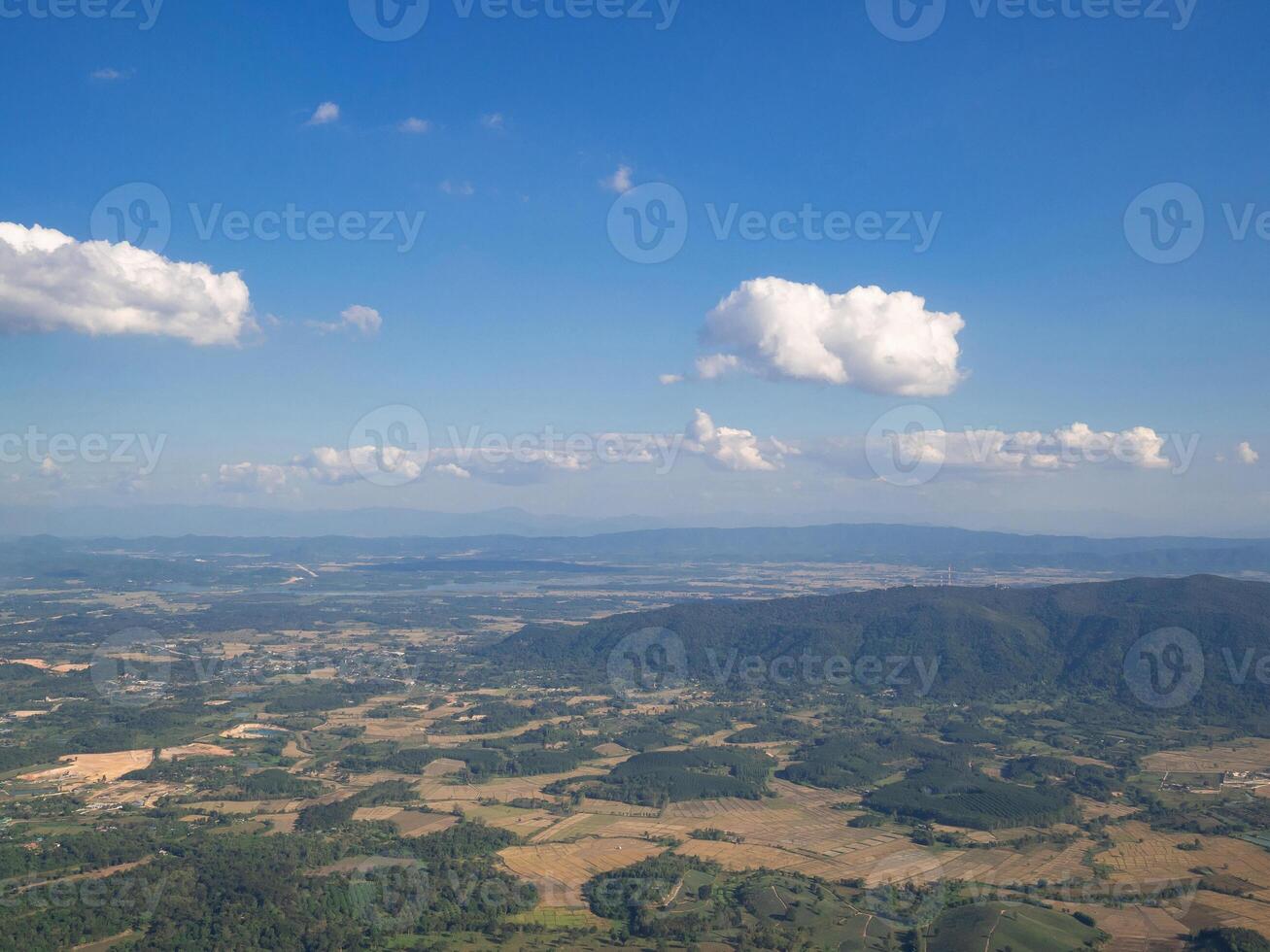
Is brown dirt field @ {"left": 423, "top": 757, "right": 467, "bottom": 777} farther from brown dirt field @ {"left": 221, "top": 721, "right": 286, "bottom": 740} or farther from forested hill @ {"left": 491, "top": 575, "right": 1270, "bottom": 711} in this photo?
forested hill @ {"left": 491, "top": 575, "right": 1270, "bottom": 711}

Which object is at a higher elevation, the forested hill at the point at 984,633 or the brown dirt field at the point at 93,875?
the forested hill at the point at 984,633

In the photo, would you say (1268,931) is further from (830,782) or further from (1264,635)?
(1264,635)

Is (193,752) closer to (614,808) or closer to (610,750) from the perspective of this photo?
(610,750)

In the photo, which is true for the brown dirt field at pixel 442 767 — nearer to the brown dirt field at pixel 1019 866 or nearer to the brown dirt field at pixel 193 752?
the brown dirt field at pixel 193 752

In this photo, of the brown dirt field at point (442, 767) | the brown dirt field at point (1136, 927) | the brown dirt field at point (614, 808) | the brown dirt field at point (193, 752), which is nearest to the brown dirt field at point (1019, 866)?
the brown dirt field at point (1136, 927)

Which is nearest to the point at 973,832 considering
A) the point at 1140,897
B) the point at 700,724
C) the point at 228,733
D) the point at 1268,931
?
the point at 1140,897

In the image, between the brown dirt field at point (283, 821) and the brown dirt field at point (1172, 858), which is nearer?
the brown dirt field at point (1172, 858)

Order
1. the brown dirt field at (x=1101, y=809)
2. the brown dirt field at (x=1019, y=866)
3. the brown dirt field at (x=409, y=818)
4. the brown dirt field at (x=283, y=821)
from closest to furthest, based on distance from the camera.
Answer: the brown dirt field at (x=1019, y=866) → the brown dirt field at (x=283, y=821) → the brown dirt field at (x=409, y=818) → the brown dirt field at (x=1101, y=809)
